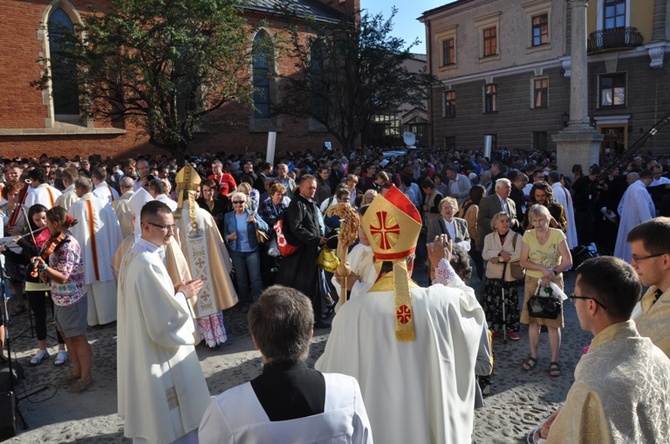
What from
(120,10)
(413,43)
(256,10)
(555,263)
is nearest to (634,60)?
(413,43)

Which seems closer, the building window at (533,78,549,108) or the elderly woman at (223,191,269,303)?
the elderly woman at (223,191,269,303)

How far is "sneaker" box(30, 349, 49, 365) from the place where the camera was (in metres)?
6.06

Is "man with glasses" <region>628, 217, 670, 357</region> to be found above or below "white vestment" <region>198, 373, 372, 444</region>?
above

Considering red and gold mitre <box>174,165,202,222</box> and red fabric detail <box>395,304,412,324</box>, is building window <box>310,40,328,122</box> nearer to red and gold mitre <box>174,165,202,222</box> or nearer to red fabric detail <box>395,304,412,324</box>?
red and gold mitre <box>174,165,202,222</box>

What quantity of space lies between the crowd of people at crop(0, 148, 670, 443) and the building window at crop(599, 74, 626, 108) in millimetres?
22386

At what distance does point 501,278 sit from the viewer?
6285 mm

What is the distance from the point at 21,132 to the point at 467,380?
2190 cm

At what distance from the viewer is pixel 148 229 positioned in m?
3.70

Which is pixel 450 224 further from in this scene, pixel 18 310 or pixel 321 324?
pixel 18 310

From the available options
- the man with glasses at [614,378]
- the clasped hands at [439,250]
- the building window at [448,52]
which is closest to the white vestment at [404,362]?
the clasped hands at [439,250]

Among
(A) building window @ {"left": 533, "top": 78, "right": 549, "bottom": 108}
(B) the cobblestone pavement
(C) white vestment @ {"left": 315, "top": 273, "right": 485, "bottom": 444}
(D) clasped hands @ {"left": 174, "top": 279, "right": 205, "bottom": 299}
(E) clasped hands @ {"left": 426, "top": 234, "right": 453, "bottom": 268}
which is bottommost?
(B) the cobblestone pavement

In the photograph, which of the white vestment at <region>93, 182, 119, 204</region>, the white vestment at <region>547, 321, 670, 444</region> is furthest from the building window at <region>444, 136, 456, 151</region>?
the white vestment at <region>547, 321, 670, 444</region>

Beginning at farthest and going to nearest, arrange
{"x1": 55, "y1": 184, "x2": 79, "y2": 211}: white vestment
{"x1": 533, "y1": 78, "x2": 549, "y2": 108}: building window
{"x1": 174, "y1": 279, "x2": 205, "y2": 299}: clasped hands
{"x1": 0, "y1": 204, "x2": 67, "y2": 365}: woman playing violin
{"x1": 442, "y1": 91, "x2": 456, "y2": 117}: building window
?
{"x1": 442, "y1": 91, "x2": 456, "y2": 117}: building window → {"x1": 533, "y1": 78, "x2": 549, "y2": 108}: building window → {"x1": 55, "y1": 184, "x2": 79, "y2": 211}: white vestment → {"x1": 0, "y1": 204, "x2": 67, "y2": 365}: woman playing violin → {"x1": 174, "y1": 279, "x2": 205, "y2": 299}: clasped hands

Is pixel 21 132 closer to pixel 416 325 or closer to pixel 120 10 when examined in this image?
pixel 120 10
